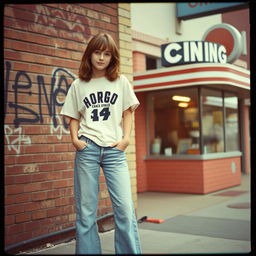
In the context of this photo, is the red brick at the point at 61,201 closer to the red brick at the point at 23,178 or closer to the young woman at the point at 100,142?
the red brick at the point at 23,178

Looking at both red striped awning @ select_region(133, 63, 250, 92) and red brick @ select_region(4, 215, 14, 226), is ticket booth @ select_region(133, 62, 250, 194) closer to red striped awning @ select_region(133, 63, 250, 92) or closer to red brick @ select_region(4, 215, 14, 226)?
red striped awning @ select_region(133, 63, 250, 92)

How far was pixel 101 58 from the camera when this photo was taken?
3.37m

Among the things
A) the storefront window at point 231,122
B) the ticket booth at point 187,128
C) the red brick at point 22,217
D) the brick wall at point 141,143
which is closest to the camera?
the red brick at point 22,217

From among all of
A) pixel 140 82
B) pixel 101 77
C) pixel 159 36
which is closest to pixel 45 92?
pixel 101 77

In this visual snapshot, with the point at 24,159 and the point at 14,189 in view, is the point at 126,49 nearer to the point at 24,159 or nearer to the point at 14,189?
the point at 24,159

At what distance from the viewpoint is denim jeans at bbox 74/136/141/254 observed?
130 inches

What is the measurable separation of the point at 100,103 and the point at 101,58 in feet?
1.29

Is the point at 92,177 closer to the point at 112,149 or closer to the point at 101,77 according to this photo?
the point at 112,149

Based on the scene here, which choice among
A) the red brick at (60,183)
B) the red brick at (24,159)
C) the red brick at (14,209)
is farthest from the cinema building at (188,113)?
the red brick at (14,209)

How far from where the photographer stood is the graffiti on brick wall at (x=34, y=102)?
14.0 ft

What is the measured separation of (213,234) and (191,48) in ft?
16.5

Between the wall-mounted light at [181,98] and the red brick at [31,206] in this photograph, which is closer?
the red brick at [31,206]

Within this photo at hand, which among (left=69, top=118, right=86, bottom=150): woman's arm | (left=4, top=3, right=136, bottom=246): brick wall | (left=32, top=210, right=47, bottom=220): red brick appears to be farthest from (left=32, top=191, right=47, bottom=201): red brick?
(left=69, top=118, right=86, bottom=150): woman's arm

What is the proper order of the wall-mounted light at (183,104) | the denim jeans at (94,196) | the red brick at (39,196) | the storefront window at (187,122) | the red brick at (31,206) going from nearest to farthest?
the denim jeans at (94,196) < the red brick at (31,206) < the red brick at (39,196) < the storefront window at (187,122) < the wall-mounted light at (183,104)
